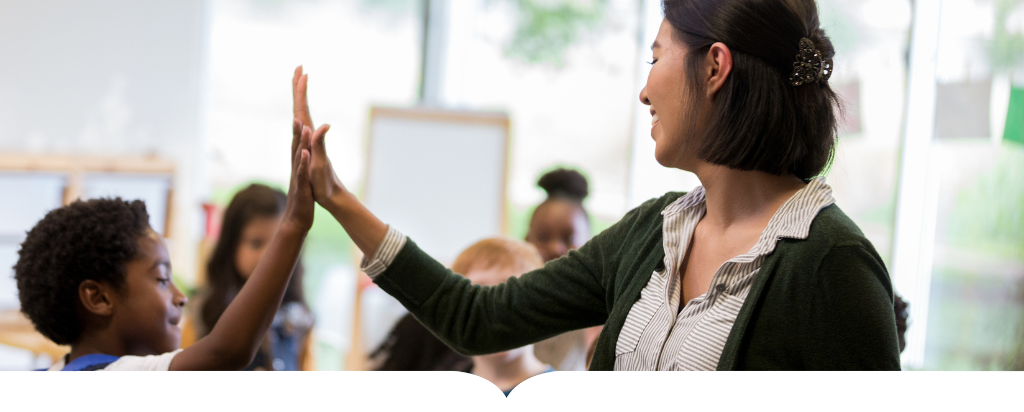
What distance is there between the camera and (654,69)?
0.93 metres

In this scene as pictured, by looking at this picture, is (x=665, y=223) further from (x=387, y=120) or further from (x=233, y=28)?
(x=233, y=28)

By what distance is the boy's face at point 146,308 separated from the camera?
38.5 inches

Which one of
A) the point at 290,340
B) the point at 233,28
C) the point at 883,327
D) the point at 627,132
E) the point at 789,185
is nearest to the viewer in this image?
the point at 883,327

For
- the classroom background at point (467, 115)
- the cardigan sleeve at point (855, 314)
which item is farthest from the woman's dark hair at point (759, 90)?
the classroom background at point (467, 115)

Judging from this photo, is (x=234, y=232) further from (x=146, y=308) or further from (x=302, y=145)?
(x=302, y=145)

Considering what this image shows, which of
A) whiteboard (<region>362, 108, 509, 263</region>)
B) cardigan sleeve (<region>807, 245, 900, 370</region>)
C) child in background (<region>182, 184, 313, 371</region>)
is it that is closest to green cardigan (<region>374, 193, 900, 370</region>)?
cardigan sleeve (<region>807, 245, 900, 370</region>)

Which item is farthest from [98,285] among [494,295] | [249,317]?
[494,295]

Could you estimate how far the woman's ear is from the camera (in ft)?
2.82

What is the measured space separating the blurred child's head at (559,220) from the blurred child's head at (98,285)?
136 centimetres

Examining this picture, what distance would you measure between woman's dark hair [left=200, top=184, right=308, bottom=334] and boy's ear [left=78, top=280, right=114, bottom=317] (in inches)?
42.8

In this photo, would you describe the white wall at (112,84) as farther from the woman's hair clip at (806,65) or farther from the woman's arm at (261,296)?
the woman's hair clip at (806,65)

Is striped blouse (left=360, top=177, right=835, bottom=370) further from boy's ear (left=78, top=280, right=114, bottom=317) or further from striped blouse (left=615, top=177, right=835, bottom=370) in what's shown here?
boy's ear (left=78, top=280, right=114, bottom=317)
